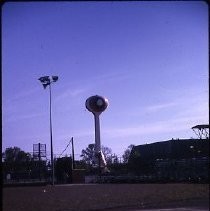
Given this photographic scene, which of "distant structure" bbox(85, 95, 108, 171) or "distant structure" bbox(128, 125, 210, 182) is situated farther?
"distant structure" bbox(85, 95, 108, 171)

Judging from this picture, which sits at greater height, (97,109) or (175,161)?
(97,109)

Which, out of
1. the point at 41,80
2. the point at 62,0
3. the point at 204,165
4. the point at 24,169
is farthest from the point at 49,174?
the point at 62,0

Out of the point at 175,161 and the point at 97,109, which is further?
the point at 97,109

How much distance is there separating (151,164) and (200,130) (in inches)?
576

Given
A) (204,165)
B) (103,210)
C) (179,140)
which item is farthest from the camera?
(179,140)

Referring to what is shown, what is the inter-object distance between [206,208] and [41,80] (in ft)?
114

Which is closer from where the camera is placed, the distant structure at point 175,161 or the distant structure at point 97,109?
the distant structure at point 175,161

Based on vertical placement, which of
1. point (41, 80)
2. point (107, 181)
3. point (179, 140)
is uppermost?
point (41, 80)

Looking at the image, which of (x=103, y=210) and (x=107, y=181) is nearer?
(x=103, y=210)

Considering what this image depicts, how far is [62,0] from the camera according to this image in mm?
9766

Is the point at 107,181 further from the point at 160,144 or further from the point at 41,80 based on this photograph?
the point at 160,144

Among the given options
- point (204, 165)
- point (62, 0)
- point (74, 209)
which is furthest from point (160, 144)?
point (62, 0)

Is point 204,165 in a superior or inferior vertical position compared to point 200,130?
inferior

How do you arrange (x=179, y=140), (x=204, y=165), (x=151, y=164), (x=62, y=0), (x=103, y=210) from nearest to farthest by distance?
(x=62, y=0)
(x=103, y=210)
(x=204, y=165)
(x=151, y=164)
(x=179, y=140)
